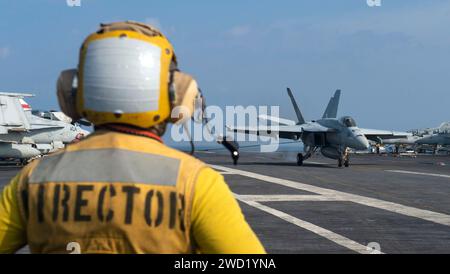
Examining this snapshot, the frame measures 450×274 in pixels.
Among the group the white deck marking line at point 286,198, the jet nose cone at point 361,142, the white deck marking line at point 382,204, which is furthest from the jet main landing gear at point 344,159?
the white deck marking line at point 286,198

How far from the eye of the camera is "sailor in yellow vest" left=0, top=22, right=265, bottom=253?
210cm

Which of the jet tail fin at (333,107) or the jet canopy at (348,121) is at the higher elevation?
the jet tail fin at (333,107)

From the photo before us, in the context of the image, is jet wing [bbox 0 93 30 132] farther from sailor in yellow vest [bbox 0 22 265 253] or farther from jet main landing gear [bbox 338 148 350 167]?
sailor in yellow vest [bbox 0 22 265 253]

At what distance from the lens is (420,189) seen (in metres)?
20.2

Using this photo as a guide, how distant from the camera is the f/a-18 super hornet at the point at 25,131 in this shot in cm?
3312

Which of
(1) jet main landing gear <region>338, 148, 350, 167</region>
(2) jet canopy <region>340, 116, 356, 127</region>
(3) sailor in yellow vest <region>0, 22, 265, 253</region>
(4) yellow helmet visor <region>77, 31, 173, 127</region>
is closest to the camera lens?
(3) sailor in yellow vest <region>0, 22, 265, 253</region>

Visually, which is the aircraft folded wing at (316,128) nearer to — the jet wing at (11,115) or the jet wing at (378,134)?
the jet wing at (378,134)

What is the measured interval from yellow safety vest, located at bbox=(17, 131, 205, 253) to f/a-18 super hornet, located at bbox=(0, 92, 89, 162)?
3040 cm

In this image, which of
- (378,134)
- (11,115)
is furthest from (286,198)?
(378,134)

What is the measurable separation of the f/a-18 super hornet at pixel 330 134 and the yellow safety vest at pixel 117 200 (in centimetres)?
3218

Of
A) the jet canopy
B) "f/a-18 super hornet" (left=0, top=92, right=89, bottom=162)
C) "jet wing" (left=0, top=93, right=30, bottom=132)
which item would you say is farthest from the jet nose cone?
"jet wing" (left=0, top=93, right=30, bottom=132)
